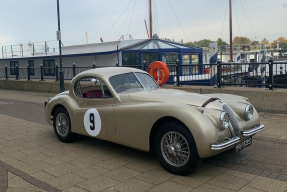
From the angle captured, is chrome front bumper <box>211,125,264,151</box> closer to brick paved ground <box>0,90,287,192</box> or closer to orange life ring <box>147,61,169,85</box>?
brick paved ground <box>0,90,287,192</box>

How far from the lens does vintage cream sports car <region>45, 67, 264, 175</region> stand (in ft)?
13.5

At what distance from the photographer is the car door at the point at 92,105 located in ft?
17.4

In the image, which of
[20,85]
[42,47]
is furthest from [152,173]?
[42,47]

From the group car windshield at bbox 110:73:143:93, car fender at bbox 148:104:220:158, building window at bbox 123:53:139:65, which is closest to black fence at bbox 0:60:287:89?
car windshield at bbox 110:73:143:93

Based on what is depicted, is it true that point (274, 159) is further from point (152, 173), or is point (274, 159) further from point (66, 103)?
point (66, 103)

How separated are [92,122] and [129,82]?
1031mm

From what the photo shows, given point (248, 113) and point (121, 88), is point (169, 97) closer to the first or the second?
point (121, 88)

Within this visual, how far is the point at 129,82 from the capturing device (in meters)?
5.52

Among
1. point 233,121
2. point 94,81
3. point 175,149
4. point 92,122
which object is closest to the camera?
point 175,149

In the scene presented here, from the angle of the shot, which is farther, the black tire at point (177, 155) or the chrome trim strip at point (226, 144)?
the black tire at point (177, 155)

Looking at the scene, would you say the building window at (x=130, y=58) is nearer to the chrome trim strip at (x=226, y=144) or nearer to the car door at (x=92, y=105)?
the car door at (x=92, y=105)

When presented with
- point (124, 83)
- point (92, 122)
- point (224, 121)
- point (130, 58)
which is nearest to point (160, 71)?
point (124, 83)

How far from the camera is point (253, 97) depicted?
29.0ft

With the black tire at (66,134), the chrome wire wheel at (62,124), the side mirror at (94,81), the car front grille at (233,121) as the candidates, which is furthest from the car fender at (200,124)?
the chrome wire wheel at (62,124)
